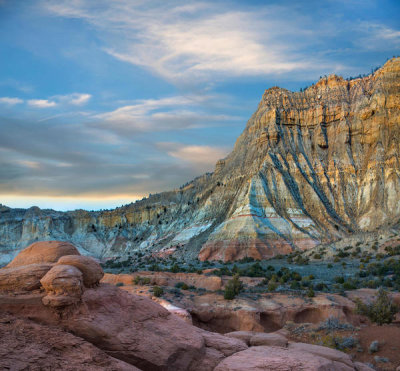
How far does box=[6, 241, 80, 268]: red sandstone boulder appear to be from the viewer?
1024 centimetres

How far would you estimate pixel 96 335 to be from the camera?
8477 millimetres

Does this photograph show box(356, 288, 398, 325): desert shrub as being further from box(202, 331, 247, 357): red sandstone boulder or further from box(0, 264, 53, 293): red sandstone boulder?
box(0, 264, 53, 293): red sandstone boulder

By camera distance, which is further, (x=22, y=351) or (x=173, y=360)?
(x=173, y=360)

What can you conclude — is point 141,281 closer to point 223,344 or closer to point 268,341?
point 268,341

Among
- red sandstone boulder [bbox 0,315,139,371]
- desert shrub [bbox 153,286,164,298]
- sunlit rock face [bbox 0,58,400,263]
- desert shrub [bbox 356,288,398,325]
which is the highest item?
sunlit rock face [bbox 0,58,400,263]

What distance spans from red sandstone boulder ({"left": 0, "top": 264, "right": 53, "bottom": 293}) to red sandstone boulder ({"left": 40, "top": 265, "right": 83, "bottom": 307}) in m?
0.26

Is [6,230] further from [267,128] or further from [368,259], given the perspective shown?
[368,259]

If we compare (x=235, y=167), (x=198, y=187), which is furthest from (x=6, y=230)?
(x=235, y=167)

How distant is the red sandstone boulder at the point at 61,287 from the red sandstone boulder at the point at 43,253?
1706 mm

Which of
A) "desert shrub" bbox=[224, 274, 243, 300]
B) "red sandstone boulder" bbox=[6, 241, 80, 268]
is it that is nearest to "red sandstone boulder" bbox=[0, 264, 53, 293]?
"red sandstone boulder" bbox=[6, 241, 80, 268]

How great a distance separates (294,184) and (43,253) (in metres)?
56.9

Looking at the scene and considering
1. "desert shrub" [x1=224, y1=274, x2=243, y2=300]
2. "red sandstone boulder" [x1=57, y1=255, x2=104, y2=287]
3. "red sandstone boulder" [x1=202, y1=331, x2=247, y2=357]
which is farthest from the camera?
"desert shrub" [x1=224, y1=274, x2=243, y2=300]

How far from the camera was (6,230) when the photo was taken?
88.4 meters

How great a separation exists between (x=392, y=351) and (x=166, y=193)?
76981 millimetres
